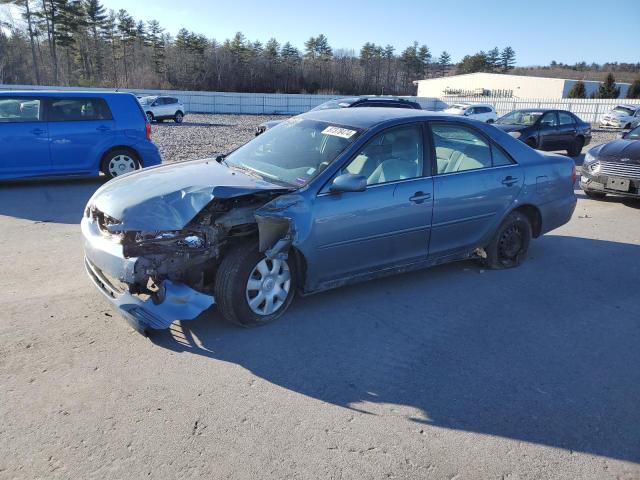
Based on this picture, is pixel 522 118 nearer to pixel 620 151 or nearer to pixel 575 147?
pixel 575 147

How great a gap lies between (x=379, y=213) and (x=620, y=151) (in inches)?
271

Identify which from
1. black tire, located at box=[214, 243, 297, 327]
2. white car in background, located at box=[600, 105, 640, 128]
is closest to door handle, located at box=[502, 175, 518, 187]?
black tire, located at box=[214, 243, 297, 327]

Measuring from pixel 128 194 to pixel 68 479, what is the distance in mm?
2192

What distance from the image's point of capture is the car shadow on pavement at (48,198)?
24.6 feet

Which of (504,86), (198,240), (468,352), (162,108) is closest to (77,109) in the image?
(198,240)

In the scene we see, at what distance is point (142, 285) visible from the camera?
3725 mm

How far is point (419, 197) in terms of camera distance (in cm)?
467

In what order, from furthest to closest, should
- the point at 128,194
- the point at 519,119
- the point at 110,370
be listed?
1. the point at 519,119
2. the point at 128,194
3. the point at 110,370

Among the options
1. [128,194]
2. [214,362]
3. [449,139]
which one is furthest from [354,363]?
[449,139]

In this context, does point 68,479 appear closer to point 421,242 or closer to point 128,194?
point 128,194

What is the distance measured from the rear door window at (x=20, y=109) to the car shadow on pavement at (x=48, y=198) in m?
1.23

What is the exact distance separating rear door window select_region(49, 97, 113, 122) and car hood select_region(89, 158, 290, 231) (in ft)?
18.4

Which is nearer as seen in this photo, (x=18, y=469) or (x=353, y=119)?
(x=18, y=469)

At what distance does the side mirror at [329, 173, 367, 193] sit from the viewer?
410cm
